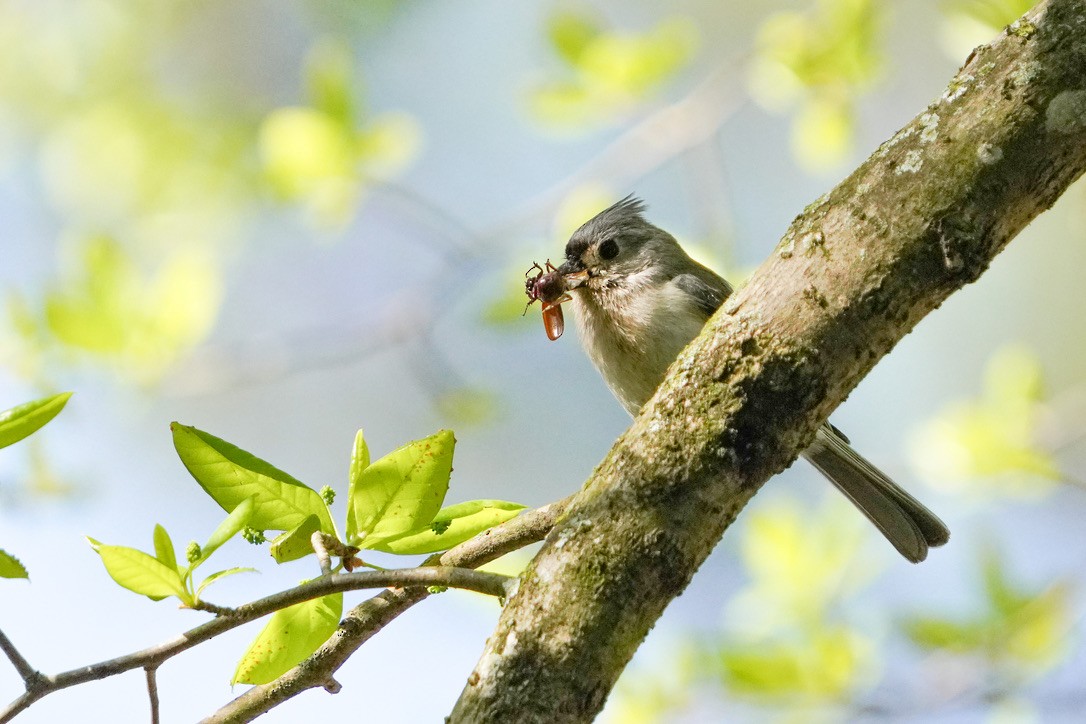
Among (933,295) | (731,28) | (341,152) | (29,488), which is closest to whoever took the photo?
(933,295)

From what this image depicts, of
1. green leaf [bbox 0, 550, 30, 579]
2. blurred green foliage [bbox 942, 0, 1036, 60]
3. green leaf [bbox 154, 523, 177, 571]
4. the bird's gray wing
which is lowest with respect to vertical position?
green leaf [bbox 0, 550, 30, 579]

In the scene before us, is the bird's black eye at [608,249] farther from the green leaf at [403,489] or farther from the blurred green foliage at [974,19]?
the green leaf at [403,489]

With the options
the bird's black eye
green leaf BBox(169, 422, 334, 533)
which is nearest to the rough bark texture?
green leaf BBox(169, 422, 334, 533)

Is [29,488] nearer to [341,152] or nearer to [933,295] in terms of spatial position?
[341,152]

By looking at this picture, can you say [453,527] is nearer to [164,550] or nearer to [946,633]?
[164,550]

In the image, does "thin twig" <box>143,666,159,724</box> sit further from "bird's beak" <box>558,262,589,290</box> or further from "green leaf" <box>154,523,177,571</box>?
"bird's beak" <box>558,262,589,290</box>

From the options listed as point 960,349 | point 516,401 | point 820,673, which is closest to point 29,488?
point 820,673

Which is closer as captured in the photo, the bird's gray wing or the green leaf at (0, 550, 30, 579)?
the green leaf at (0, 550, 30, 579)
